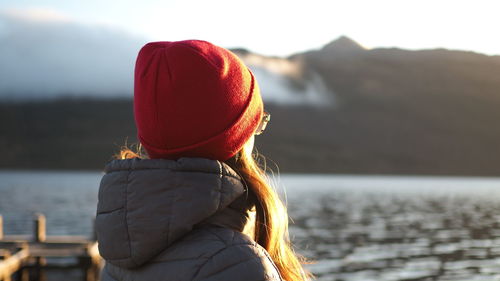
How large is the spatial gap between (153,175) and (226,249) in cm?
33

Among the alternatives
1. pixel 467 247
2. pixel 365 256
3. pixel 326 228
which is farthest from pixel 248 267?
pixel 326 228

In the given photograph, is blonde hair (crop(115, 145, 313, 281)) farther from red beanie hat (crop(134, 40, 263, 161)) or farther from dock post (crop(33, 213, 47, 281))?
dock post (crop(33, 213, 47, 281))

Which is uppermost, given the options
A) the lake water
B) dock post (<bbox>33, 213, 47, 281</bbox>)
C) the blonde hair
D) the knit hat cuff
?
the knit hat cuff

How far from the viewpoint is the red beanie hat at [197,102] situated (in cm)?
192

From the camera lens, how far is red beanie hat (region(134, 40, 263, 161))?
6.31 ft

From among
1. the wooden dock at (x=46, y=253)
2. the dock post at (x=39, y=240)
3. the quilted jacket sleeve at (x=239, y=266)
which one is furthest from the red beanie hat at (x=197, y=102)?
the dock post at (x=39, y=240)

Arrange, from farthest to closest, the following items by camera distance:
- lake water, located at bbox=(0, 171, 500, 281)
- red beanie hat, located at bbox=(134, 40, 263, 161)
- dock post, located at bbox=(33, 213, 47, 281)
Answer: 1. lake water, located at bbox=(0, 171, 500, 281)
2. dock post, located at bbox=(33, 213, 47, 281)
3. red beanie hat, located at bbox=(134, 40, 263, 161)

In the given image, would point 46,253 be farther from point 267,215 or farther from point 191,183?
point 191,183

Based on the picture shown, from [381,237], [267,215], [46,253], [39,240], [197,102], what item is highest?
[197,102]

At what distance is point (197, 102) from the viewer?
6.28 ft

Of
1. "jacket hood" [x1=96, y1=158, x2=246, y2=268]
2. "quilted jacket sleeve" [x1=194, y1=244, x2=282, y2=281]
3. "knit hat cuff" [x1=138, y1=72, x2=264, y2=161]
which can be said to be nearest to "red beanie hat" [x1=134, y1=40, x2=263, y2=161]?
"knit hat cuff" [x1=138, y1=72, x2=264, y2=161]

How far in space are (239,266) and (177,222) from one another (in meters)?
0.25

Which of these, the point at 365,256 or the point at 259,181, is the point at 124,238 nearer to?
the point at 259,181

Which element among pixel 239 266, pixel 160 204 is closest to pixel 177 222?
pixel 160 204
